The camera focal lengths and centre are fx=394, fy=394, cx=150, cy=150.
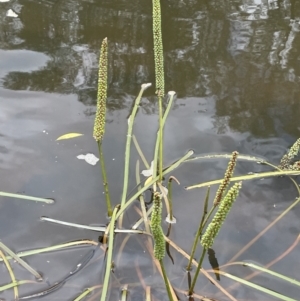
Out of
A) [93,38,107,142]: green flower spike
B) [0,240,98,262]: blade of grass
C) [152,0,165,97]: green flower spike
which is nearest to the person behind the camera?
[93,38,107,142]: green flower spike

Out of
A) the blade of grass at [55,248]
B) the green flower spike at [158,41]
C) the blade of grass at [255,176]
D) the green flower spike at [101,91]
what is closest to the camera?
the green flower spike at [101,91]

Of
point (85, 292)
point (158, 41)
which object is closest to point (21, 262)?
point (85, 292)

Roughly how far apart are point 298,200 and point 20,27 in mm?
1713

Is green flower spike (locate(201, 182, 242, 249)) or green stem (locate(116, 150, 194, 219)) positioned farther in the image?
green stem (locate(116, 150, 194, 219))

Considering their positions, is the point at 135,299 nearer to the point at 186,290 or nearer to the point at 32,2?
the point at 186,290

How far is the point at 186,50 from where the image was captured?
6.91 ft

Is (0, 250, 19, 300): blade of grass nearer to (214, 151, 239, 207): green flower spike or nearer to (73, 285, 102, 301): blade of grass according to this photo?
(73, 285, 102, 301): blade of grass

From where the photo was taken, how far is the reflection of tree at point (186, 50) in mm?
1864

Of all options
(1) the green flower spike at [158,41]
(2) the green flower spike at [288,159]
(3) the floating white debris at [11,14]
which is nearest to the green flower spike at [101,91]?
(1) the green flower spike at [158,41]

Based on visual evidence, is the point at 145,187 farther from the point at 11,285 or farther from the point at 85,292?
the point at 11,285

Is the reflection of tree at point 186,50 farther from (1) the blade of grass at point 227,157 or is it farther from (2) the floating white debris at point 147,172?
(2) the floating white debris at point 147,172

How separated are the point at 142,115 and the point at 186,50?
0.55 m

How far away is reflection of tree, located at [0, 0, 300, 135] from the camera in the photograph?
1.86 meters

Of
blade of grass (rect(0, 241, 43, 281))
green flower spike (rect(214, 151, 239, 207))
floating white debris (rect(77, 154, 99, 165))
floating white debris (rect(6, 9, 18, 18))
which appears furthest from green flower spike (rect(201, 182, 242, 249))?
floating white debris (rect(6, 9, 18, 18))
